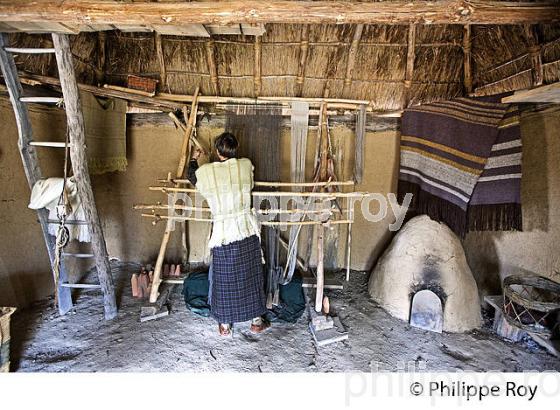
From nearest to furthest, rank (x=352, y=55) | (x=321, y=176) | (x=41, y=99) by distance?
(x=41, y=99) < (x=321, y=176) < (x=352, y=55)

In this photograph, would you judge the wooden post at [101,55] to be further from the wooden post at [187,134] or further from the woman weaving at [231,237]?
the woman weaving at [231,237]

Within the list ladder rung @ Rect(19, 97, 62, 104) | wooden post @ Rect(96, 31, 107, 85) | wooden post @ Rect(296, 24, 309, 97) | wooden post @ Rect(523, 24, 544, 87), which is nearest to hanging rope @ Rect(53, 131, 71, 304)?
ladder rung @ Rect(19, 97, 62, 104)

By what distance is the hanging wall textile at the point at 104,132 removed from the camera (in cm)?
288

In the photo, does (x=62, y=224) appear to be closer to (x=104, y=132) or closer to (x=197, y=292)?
(x=104, y=132)

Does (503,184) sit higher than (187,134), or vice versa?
(187,134)

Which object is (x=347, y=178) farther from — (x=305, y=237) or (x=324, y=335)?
(x=324, y=335)

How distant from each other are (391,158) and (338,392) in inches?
116

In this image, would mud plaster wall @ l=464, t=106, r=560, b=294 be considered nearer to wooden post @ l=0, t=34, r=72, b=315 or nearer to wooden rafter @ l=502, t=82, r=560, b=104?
wooden rafter @ l=502, t=82, r=560, b=104

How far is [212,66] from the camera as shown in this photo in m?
3.51

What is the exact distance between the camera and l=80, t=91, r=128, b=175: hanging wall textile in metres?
2.88

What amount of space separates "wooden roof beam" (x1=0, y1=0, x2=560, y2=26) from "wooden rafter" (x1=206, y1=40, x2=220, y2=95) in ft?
4.75

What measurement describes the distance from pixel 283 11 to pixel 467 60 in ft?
7.71

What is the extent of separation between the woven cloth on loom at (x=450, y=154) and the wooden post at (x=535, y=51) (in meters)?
0.44

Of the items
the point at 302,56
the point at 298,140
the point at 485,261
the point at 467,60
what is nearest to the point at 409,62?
the point at 467,60
